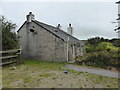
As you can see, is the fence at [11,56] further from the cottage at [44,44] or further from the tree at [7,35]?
the cottage at [44,44]

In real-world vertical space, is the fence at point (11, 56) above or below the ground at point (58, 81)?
above

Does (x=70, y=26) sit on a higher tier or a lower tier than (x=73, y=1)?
lower

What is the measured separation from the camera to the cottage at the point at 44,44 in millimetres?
11273

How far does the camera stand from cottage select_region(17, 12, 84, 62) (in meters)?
11.3

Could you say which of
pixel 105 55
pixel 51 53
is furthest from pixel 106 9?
pixel 51 53

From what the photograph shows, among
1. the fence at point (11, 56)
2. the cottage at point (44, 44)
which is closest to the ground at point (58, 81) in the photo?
the fence at point (11, 56)

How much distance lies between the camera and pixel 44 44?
12.3 m

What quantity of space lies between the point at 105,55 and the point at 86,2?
266 inches

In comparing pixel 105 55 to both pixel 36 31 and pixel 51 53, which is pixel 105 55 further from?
pixel 36 31

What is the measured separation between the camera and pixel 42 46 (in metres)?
12.5

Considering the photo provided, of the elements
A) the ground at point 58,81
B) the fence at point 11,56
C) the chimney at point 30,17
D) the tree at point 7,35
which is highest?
the chimney at point 30,17

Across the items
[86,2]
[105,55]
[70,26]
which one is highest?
[86,2]

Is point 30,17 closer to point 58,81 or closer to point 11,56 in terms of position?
point 11,56

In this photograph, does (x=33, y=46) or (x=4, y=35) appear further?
(x=33, y=46)
